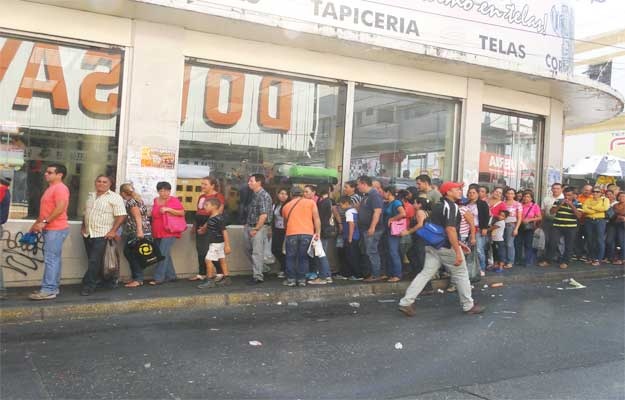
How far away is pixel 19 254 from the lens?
7.11 metres

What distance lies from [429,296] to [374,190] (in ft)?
6.00

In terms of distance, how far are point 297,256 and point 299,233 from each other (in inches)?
15.2

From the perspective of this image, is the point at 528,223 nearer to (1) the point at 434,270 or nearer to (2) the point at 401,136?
(2) the point at 401,136

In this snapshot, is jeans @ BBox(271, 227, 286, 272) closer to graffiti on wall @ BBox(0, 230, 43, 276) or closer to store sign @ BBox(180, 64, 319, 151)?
store sign @ BBox(180, 64, 319, 151)

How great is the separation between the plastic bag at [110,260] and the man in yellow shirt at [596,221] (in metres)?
9.09

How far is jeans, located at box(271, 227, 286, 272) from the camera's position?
333 inches

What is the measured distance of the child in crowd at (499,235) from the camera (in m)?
9.56

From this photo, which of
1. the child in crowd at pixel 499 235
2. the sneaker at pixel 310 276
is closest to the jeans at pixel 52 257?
the sneaker at pixel 310 276

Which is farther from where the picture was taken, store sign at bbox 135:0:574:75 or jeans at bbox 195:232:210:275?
store sign at bbox 135:0:574:75

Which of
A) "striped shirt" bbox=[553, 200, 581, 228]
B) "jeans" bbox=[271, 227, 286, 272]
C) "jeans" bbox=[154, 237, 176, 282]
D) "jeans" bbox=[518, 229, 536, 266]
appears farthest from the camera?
"striped shirt" bbox=[553, 200, 581, 228]

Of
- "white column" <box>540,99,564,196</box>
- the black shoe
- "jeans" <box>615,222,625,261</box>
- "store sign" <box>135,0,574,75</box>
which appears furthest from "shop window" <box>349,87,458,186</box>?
the black shoe

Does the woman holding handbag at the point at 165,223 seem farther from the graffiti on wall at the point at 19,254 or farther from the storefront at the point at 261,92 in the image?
the graffiti on wall at the point at 19,254

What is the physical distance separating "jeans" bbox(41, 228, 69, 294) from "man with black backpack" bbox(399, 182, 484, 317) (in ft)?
14.0

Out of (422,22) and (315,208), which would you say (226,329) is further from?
(422,22)
